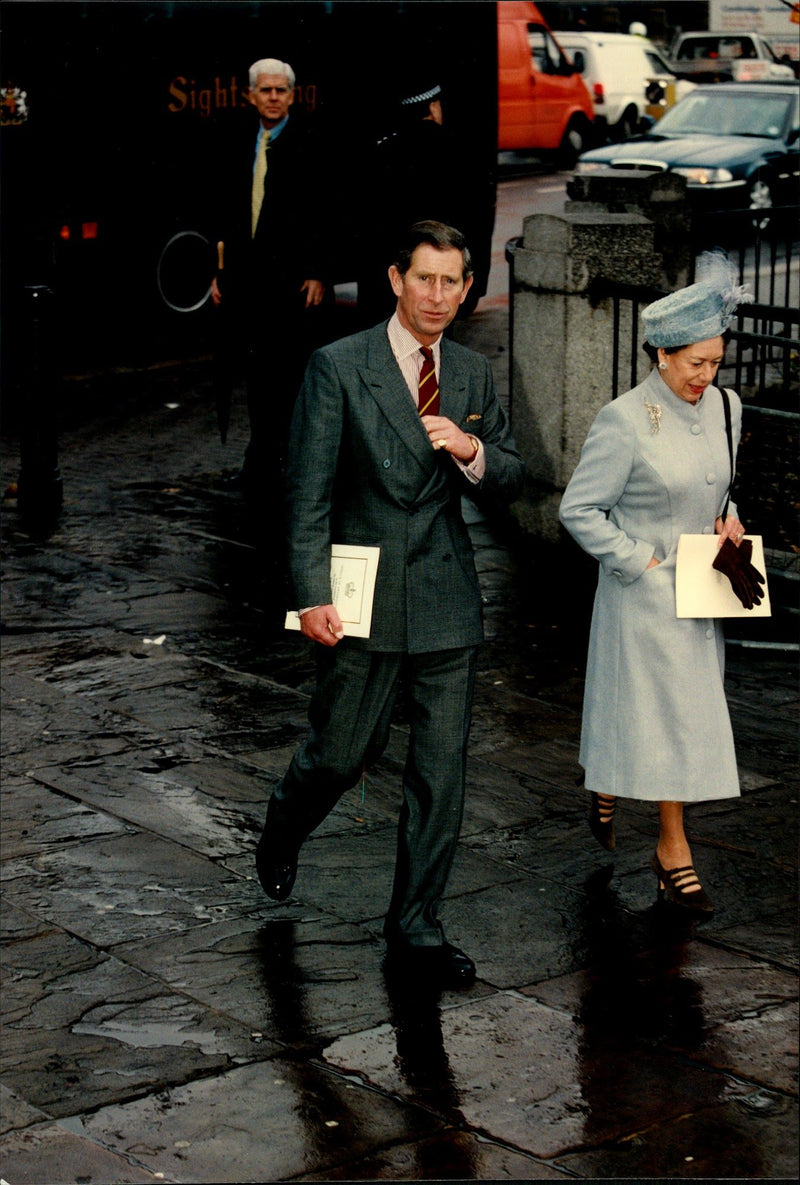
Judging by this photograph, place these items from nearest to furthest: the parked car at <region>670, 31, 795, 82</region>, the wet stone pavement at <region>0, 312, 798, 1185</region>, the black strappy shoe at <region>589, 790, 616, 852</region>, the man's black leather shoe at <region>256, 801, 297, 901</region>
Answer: the wet stone pavement at <region>0, 312, 798, 1185</region> < the man's black leather shoe at <region>256, 801, 297, 901</region> < the black strappy shoe at <region>589, 790, 616, 852</region> < the parked car at <region>670, 31, 795, 82</region>

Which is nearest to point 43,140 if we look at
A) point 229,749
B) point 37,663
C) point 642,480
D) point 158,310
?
point 158,310

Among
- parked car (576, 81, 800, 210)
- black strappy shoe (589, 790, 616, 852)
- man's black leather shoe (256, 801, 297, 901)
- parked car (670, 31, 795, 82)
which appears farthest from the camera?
parked car (670, 31, 795, 82)

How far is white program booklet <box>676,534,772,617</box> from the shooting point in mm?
5551

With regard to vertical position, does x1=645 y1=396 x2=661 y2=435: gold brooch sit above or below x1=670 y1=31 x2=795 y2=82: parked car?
below

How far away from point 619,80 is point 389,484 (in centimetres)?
3150

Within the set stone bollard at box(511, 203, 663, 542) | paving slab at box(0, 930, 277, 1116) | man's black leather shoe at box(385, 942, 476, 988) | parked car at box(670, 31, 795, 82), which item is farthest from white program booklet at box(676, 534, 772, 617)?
parked car at box(670, 31, 795, 82)

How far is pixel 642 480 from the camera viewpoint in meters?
5.57

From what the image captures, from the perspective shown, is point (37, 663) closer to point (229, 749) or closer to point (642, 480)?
point (229, 749)

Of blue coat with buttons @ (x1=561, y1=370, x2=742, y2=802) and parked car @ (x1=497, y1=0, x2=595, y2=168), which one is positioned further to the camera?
parked car @ (x1=497, y1=0, x2=595, y2=168)

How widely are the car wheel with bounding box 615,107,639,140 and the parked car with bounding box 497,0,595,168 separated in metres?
4.02

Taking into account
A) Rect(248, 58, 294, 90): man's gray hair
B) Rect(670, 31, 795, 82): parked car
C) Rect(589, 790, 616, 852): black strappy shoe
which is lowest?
Rect(589, 790, 616, 852): black strappy shoe

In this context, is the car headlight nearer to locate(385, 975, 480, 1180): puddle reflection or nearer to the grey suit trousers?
the grey suit trousers

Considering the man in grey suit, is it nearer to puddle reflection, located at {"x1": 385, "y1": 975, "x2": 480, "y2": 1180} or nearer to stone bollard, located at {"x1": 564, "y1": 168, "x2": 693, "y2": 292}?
puddle reflection, located at {"x1": 385, "y1": 975, "x2": 480, "y2": 1180}

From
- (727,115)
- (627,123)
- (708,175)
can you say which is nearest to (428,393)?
(708,175)
